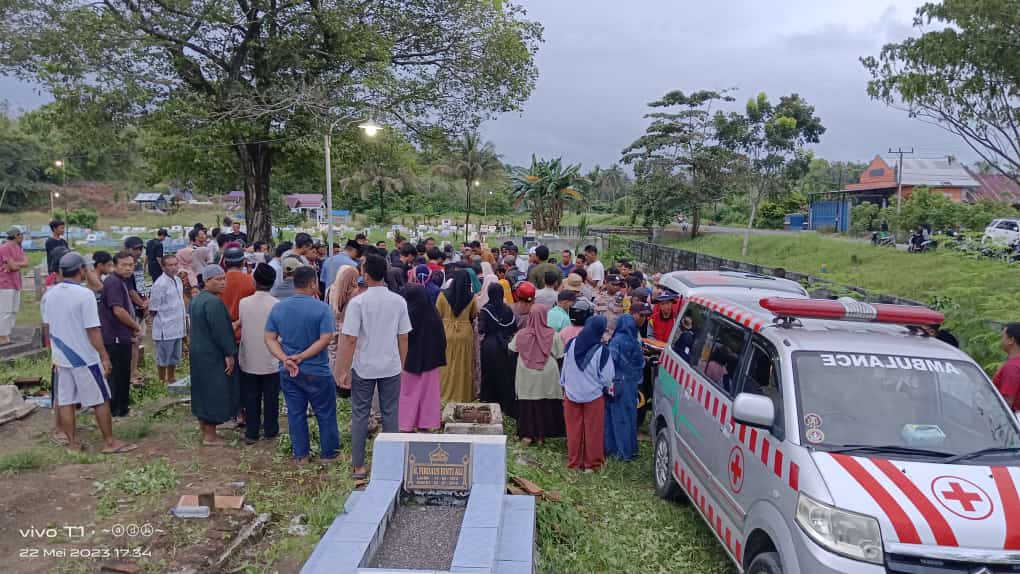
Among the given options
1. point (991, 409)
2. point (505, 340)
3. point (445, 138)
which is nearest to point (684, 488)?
point (991, 409)

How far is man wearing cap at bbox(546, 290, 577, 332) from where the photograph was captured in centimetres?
682

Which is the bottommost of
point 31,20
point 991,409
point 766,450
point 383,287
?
point 766,450

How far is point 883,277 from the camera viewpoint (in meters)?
18.6

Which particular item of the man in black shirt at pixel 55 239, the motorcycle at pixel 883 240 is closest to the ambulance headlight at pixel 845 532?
the man in black shirt at pixel 55 239

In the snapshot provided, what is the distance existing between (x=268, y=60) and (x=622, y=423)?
44.2 ft

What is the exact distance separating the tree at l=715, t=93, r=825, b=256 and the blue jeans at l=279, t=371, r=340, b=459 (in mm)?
25126

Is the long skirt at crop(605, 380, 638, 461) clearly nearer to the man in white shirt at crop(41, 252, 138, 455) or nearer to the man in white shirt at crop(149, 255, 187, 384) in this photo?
the man in white shirt at crop(41, 252, 138, 455)

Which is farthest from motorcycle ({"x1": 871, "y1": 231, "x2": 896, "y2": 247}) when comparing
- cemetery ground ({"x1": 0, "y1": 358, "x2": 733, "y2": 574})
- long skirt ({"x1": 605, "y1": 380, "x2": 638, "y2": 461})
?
cemetery ground ({"x1": 0, "y1": 358, "x2": 733, "y2": 574})

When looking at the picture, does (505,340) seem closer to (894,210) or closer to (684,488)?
(684,488)

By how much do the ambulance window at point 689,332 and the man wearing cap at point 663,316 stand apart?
64.7 inches

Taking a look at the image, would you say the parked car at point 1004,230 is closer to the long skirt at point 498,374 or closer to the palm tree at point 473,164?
the long skirt at point 498,374

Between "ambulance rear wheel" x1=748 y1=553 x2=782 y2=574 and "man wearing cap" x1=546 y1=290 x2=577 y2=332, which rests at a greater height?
"man wearing cap" x1=546 y1=290 x2=577 y2=332

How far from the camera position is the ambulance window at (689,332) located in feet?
17.8

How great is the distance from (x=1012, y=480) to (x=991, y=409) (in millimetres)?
595
